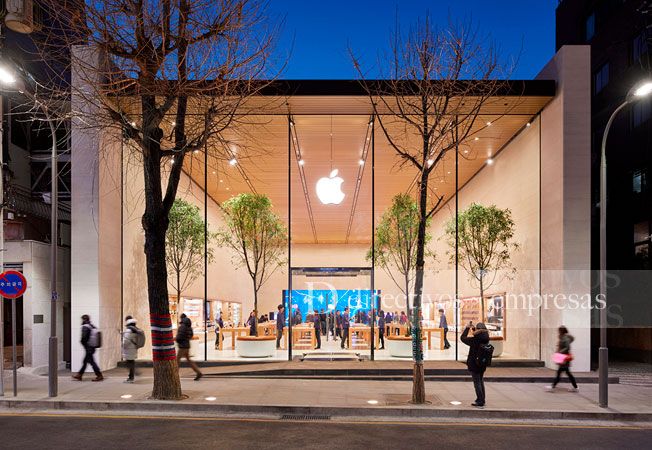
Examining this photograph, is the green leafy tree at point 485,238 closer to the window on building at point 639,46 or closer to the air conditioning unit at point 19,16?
the window on building at point 639,46

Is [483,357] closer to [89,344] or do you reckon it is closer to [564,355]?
[564,355]

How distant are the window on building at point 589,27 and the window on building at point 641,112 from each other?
7.24 meters

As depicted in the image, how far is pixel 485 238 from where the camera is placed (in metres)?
20.0

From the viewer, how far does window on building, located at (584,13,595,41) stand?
29675 millimetres

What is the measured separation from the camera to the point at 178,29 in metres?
11.4

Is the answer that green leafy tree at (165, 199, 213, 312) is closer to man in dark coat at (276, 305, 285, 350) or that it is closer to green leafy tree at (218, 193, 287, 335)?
green leafy tree at (218, 193, 287, 335)

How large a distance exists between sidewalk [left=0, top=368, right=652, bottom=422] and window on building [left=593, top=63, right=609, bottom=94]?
663 inches

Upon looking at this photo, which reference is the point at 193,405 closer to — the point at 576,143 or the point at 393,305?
the point at 576,143

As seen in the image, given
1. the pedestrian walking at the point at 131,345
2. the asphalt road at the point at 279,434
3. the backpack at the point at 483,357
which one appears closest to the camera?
the asphalt road at the point at 279,434

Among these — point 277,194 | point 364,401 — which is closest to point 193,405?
point 364,401

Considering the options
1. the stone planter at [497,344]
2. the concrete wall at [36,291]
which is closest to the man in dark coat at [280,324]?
the concrete wall at [36,291]

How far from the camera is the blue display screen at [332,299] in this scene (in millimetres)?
28109

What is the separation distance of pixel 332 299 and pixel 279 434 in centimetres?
1917

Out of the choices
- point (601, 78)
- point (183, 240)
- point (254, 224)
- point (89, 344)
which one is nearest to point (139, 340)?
point (89, 344)
